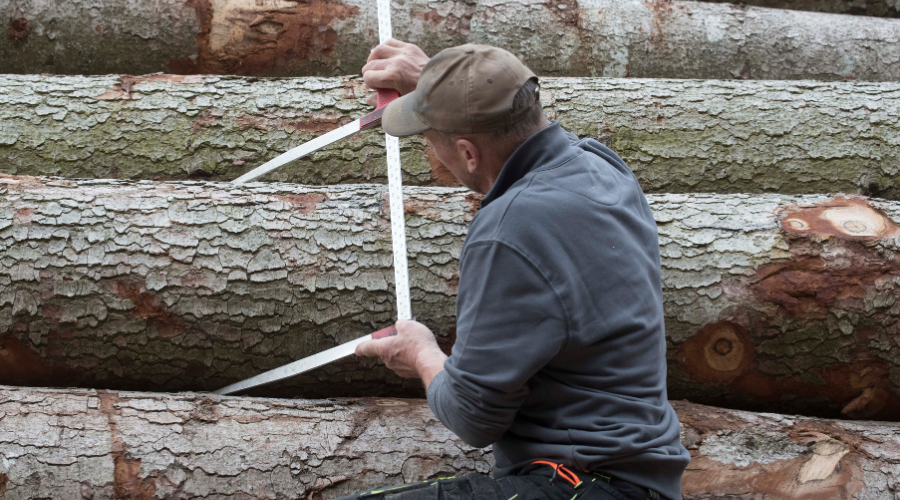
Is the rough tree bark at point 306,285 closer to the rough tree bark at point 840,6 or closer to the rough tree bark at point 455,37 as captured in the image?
the rough tree bark at point 455,37

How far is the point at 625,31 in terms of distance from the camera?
370cm

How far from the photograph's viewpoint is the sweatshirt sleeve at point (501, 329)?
54.6 inches

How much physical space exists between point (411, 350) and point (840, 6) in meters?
4.17

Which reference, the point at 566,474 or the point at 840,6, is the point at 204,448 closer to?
the point at 566,474

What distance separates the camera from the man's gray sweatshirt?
139 centimetres

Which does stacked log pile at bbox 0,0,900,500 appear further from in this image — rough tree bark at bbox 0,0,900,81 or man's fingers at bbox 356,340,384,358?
rough tree bark at bbox 0,0,900,81

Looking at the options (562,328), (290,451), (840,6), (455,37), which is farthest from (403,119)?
(840,6)

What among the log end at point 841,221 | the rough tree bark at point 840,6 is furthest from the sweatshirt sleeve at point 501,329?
the rough tree bark at point 840,6

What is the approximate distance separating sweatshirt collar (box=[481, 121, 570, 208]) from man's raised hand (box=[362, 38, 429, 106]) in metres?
0.76

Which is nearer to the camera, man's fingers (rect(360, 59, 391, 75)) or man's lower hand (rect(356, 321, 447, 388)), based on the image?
man's lower hand (rect(356, 321, 447, 388))

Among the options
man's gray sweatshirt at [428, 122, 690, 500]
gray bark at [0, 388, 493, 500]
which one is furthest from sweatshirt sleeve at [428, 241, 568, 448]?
gray bark at [0, 388, 493, 500]

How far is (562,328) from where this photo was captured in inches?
54.9

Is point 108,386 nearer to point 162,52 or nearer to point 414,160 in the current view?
point 414,160

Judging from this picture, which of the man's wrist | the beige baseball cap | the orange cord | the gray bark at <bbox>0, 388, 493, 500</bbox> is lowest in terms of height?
the gray bark at <bbox>0, 388, 493, 500</bbox>
